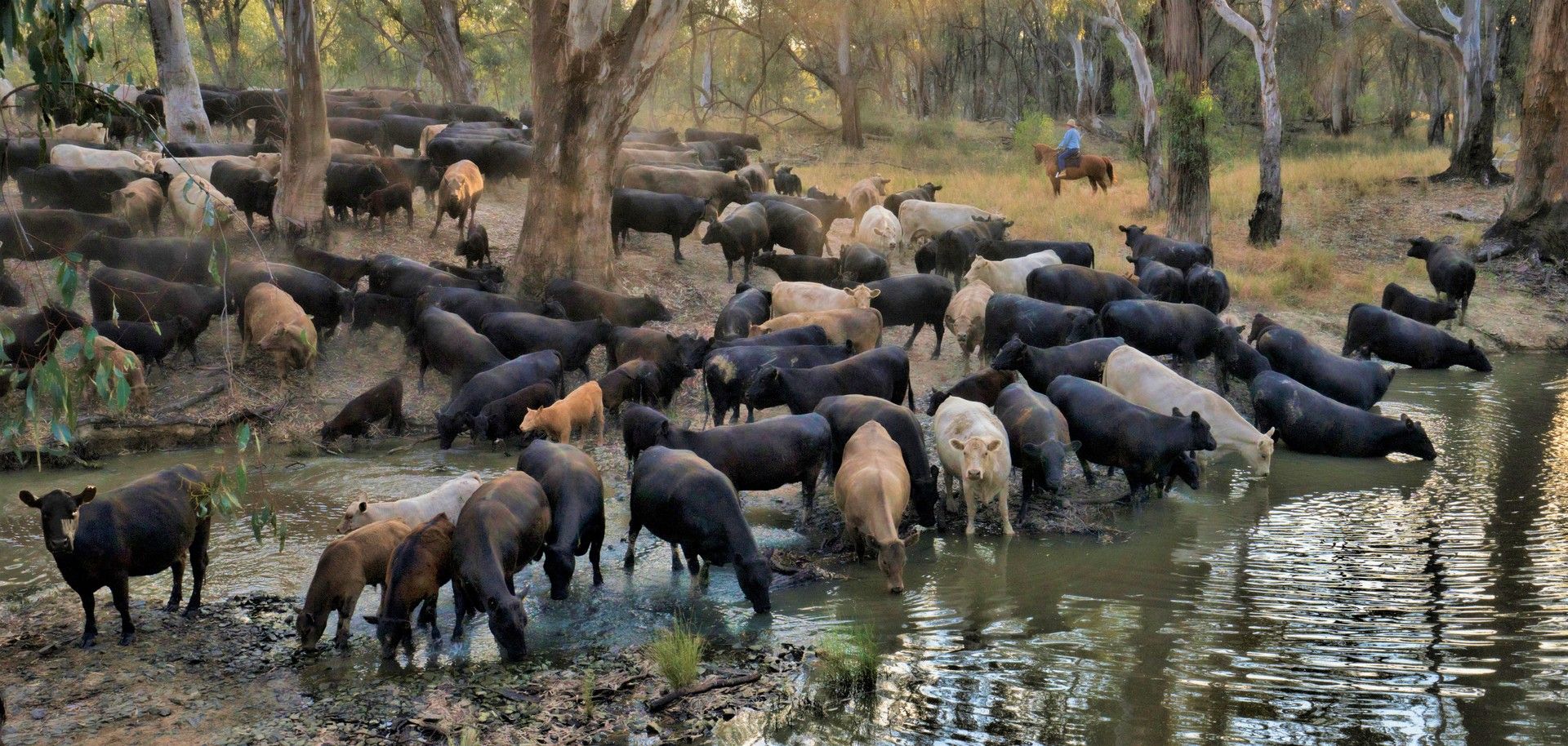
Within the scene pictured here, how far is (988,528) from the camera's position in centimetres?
1008

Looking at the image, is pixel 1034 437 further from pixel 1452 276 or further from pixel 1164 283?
pixel 1452 276

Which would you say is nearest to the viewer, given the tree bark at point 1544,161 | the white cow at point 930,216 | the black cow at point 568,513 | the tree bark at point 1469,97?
the black cow at point 568,513

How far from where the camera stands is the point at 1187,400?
1196 cm

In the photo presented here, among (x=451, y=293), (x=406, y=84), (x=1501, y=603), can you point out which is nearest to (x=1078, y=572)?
(x=1501, y=603)

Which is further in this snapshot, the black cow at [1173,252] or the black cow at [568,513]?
the black cow at [1173,252]

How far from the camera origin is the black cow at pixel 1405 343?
15.8 metres

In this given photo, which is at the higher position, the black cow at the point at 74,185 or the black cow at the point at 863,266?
the black cow at the point at 74,185

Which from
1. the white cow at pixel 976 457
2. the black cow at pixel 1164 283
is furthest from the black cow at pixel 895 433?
the black cow at pixel 1164 283

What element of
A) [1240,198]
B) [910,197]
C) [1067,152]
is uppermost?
[1067,152]

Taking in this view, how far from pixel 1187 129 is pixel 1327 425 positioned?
11273 millimetres

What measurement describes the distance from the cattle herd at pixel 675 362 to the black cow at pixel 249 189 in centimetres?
4

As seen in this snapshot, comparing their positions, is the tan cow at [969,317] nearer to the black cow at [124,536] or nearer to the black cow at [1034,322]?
the black cow at [1034,322]

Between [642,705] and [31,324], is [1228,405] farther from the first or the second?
[31,324]

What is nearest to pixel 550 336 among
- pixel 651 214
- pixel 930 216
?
pixel 651 214
